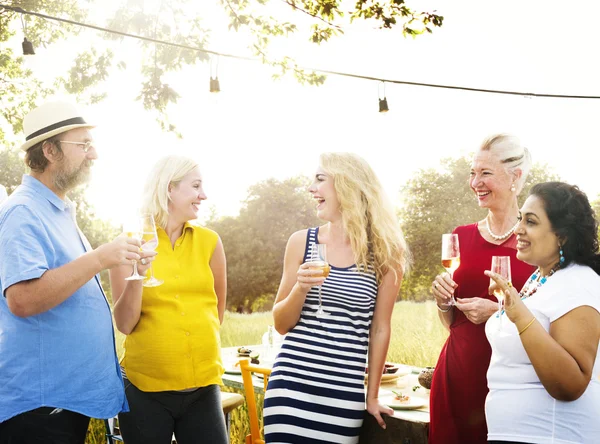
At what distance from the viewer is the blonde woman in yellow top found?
104 inches

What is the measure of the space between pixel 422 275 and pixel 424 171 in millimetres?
3740

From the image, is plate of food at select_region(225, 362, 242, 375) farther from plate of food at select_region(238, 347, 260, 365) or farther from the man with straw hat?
the man with straw hat

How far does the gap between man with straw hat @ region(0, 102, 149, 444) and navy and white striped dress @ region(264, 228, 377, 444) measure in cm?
65

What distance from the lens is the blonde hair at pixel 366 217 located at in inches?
105

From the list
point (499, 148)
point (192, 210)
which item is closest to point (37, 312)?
point (192, 210)

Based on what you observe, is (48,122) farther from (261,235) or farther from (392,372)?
(261,235)

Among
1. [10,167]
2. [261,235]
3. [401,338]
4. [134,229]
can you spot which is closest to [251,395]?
[134,229]

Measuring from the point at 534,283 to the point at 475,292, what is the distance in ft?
1.16

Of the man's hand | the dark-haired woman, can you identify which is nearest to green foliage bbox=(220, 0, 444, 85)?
the dark-haired woman

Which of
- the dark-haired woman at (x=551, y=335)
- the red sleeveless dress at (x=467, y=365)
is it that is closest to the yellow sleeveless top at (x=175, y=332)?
the red sleeveless dress at (x=467, y=365)

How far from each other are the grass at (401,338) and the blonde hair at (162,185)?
4.08 meters

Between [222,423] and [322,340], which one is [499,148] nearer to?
[322,340]

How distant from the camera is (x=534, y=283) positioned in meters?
2.32

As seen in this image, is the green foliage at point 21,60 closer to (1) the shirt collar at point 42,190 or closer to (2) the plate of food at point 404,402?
Answer: (1) the shirt collar at point 42,190
